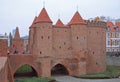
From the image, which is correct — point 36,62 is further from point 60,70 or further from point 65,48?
point 60,70

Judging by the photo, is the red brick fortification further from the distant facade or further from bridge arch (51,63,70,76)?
the distant facade

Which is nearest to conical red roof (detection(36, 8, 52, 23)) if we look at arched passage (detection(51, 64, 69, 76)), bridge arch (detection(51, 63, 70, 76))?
bridge arch (detection(51, 63, 70, 76))

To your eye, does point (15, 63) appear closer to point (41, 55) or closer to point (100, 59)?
point (41, 55)

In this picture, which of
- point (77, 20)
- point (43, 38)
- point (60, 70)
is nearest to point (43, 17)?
point (43, 38)

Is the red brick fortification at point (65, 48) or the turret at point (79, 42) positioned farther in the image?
the turret at point (79, 42)

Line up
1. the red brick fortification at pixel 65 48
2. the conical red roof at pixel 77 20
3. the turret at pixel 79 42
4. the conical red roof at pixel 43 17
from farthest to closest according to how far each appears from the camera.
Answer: the conical red roof at pixel 77 20, the turret at pixel 79 42, the conical red roof at pixel 43 17, the red brick fortification at pixel 65 48

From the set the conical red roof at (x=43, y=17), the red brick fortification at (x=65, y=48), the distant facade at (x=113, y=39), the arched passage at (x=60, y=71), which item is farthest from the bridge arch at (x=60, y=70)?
the distant facade at (x=113, y=39)

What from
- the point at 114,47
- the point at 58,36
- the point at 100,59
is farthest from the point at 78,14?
the point at 114,47

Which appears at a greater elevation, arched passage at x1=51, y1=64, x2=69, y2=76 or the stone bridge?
the stone bridge

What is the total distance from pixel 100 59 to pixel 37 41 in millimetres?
12499

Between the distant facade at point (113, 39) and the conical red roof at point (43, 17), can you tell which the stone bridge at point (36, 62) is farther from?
the distant facade at point (113, 39)

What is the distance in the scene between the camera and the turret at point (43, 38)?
128ft

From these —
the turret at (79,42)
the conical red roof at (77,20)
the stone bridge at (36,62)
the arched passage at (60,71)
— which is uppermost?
the conical red roof at (77,20)

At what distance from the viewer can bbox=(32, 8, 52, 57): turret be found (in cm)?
3891
